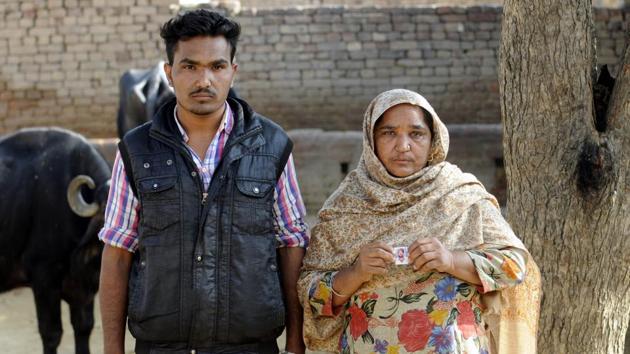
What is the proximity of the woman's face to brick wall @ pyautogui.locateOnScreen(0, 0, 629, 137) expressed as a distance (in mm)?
8724

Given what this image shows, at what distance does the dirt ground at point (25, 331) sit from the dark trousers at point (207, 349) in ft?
12.8

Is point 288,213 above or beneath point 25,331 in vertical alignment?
above

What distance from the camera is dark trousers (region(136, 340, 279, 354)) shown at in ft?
9.27

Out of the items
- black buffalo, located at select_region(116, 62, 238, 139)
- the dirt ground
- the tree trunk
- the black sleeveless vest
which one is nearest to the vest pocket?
the black sleeveless vest

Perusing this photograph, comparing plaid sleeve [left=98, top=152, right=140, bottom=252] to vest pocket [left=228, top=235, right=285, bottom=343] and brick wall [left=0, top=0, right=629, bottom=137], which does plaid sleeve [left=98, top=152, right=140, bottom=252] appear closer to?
vest pocket [left=228, top=235, right=285, bottom=343]

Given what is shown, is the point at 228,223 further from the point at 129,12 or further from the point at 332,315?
the point at 129,12

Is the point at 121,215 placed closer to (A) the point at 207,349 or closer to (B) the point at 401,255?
(A) the point at 207,349

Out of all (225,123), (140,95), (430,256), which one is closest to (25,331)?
(140,95)

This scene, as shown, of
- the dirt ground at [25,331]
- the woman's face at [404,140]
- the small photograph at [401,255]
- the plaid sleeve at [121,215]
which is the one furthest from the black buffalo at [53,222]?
the small photograph at [401,255]

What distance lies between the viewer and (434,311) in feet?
9.22

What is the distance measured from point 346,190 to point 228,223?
415 millimetres

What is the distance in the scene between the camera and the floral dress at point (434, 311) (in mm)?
2779

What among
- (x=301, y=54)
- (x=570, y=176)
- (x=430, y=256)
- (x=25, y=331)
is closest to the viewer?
(x=430, y=256)

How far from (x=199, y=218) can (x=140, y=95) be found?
7.01 meters
